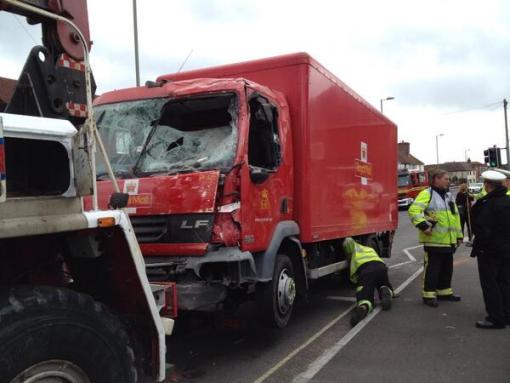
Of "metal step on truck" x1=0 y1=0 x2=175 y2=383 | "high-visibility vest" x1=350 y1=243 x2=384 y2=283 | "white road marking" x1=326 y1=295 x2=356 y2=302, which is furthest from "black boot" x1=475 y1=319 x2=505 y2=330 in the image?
"metal step on truck" x1=0 y1=0 x2=175 y2=383

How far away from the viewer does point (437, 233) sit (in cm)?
686

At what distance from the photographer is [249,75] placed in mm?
5910

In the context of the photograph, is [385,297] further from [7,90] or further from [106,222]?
[7,90]

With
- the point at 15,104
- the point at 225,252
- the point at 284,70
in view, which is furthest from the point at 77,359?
the point at 284,70

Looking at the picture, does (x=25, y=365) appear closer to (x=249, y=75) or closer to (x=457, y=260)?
(x=249, y=75)

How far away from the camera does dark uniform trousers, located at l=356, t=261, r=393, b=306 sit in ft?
20.6

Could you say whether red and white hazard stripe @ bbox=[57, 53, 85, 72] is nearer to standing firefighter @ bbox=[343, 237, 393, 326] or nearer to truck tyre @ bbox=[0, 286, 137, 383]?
truck tyre @ bbox=[0, 286, 137, 383]

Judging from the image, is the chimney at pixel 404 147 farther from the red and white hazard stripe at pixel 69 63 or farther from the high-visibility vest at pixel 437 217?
the red and white hazard stripe at pixel 69 63

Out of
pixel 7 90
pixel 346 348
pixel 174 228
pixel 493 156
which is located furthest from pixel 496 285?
pixel 493 156

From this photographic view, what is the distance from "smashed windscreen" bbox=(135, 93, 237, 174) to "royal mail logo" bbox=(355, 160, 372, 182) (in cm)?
307

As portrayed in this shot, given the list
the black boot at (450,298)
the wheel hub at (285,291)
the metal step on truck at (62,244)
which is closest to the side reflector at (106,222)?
the metal step on truck at (62,244)

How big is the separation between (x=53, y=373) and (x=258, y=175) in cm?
274

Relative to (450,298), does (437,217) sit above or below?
above

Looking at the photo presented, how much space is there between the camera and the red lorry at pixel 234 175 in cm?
433
